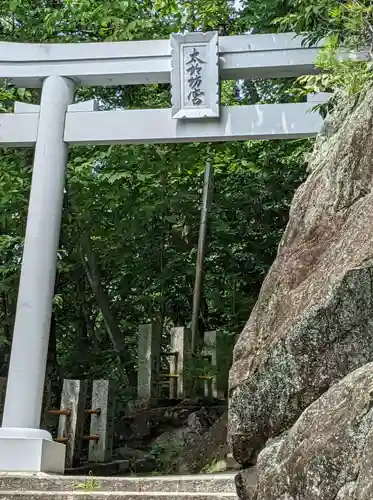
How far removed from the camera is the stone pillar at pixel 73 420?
5648mm

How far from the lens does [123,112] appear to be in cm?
597

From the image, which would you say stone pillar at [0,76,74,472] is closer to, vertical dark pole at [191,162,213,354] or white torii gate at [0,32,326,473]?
white torii gate at [0,32,326,473]

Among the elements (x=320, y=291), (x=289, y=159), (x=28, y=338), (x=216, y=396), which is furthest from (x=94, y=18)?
(x=320, y=291)

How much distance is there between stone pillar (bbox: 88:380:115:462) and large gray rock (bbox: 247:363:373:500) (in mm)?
3772

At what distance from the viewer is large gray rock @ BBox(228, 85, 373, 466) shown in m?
2.64

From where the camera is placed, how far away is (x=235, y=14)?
9.20m

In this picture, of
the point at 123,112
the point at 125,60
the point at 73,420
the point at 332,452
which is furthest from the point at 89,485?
the point at 125,60

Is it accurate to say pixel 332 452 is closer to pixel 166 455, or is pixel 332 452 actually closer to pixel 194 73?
pixel 194 73

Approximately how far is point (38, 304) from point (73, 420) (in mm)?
1191

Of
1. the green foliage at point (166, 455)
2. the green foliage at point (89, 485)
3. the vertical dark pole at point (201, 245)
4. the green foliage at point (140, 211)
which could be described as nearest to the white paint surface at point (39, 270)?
the green foliage at point (89, 485)

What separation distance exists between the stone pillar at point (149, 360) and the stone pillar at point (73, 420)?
158 centimetres

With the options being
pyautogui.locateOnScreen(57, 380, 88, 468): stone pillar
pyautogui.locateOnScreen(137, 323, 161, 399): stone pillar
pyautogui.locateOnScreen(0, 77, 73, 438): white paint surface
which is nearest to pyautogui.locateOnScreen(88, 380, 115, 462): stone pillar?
pyautogui.locateOnScreen(57, 380, 88, 468): stone pillar

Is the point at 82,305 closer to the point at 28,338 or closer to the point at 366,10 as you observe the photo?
the point at 28,338

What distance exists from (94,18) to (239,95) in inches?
148
